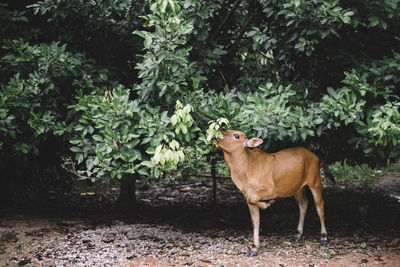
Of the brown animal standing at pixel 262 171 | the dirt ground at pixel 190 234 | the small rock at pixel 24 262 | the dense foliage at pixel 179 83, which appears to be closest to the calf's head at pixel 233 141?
the brown animal standing at pixel 262 171

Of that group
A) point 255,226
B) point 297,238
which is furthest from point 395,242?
point 255,226

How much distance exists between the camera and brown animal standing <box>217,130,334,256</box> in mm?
4684

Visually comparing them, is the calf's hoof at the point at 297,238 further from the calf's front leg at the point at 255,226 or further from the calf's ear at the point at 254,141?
the calf's ear at the point at 254,141

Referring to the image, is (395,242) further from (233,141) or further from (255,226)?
(233,141)

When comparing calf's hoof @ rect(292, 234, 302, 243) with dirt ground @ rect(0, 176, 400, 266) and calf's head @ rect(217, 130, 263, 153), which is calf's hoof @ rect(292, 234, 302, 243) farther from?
calf's head @ rect(217, 130, 263, 153)

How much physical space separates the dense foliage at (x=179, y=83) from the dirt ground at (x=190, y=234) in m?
0.94

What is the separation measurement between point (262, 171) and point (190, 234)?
1654 mm

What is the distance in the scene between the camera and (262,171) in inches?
188

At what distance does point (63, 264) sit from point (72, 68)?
226 cm

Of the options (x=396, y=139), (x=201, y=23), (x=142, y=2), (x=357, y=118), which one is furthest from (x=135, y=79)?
(x=396, y=139)

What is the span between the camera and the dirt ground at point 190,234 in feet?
16.0

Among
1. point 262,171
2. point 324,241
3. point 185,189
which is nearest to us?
point 262,171

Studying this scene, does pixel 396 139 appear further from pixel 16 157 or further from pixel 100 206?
pixel 100 206

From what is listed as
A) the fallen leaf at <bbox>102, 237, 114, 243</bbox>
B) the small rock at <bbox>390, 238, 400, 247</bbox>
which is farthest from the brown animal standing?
the fallen leaf at <bbox>102, 237, 114, 243</bbox>
